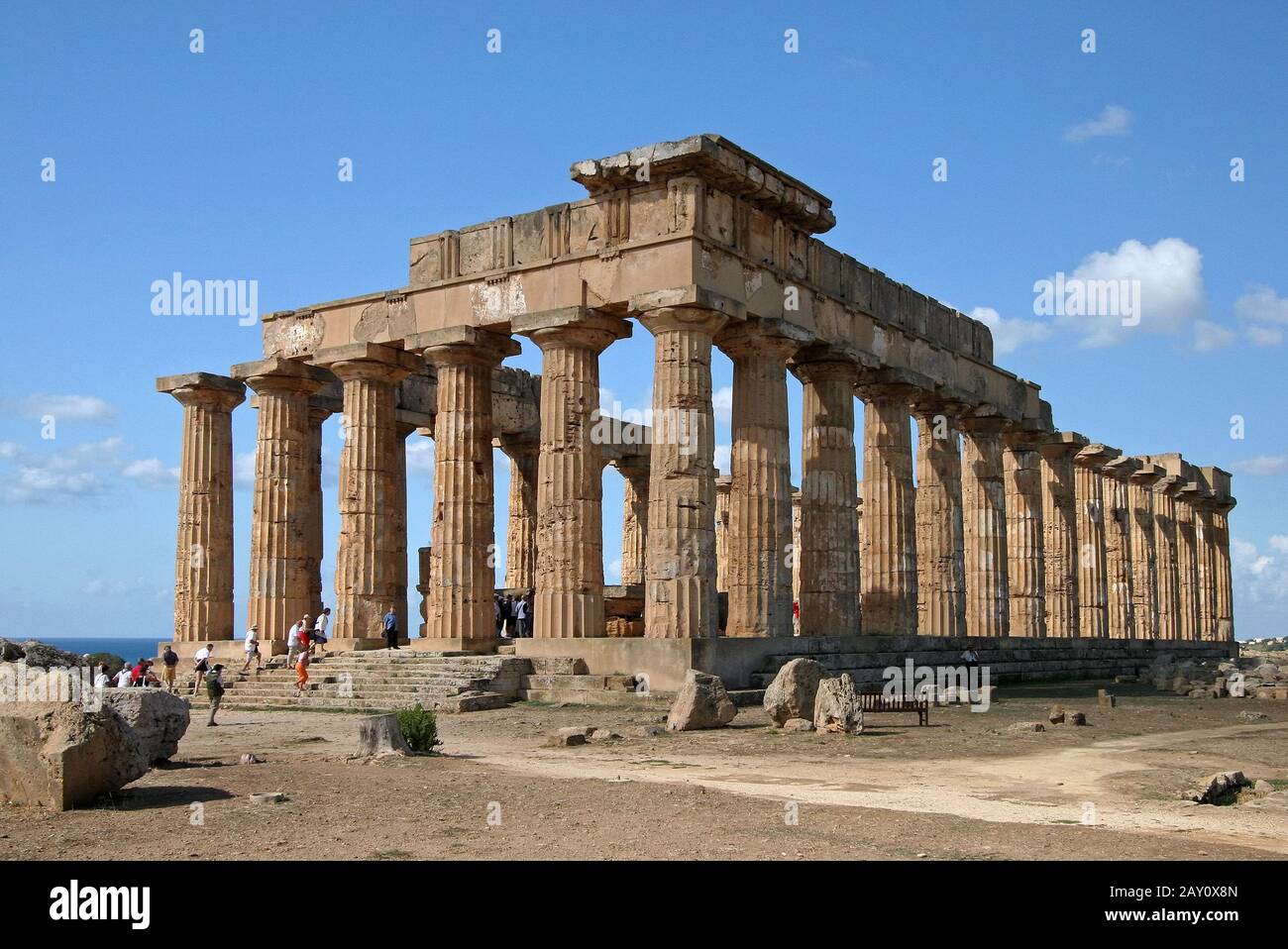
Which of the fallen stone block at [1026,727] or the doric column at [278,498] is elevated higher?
the doric column at [278,498]

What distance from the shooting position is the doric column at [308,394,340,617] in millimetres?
31328

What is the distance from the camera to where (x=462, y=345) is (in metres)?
26.8

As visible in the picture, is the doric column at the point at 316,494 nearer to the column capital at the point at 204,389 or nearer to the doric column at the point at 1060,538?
the column capital at the point at 204,389

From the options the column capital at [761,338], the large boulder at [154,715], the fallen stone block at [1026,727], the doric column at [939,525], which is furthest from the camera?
the doric column at [939,525]

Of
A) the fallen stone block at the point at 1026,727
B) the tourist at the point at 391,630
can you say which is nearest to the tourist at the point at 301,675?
the tourist at the point at 391,630

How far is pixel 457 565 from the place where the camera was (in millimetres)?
27000

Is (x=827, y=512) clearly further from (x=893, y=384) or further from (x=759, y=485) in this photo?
(x=893, y=384)

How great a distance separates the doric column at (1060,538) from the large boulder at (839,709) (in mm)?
24550

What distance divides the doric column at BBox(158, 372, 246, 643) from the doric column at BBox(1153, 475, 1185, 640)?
37790 millimetres

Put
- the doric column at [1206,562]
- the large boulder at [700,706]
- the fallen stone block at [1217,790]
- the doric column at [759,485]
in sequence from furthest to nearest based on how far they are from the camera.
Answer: the doric column at [1206,562]
the doric column at [759,485]
the large boulder at [700,706]
the fallen stone block at [1217,790]

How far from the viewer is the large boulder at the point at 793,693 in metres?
19.0
